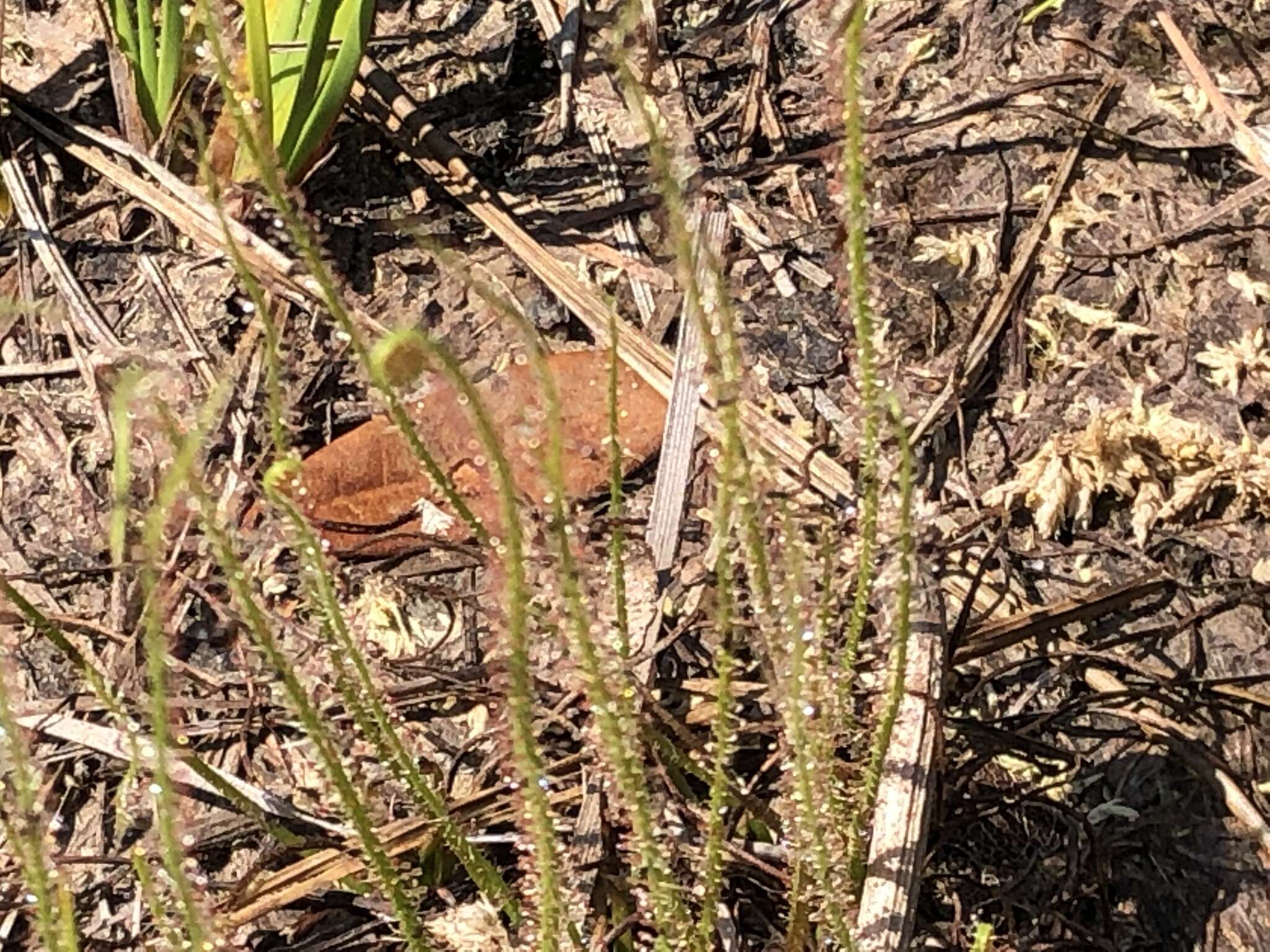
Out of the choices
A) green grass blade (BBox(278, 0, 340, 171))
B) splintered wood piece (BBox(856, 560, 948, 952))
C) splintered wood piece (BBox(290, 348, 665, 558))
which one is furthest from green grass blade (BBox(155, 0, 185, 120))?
splintered wood piece (BBox(856, 560, 948, 952))

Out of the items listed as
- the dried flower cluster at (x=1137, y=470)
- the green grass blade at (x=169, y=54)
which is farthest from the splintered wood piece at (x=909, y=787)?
the green grass blade at (x=169, y=54)

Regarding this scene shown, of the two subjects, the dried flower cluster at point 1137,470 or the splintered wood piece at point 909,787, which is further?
the dried flower cluster at point 1137,470

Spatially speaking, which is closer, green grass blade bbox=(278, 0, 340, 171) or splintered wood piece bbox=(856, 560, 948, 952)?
splintered wood piece bbox=(856, 560, 948, 952)

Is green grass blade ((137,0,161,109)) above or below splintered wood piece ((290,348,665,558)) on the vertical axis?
above

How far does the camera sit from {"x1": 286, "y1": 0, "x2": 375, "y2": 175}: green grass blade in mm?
1526

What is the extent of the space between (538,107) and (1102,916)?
1.13m

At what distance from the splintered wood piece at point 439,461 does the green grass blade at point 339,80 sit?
305mm

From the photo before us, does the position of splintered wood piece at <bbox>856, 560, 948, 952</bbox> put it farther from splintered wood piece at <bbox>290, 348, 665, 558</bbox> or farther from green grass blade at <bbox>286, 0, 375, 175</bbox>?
green grass blade at <bbox>286, 0, 375, 175</bbox>

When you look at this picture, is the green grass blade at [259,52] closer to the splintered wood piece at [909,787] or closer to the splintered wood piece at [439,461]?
the splintered wood piece at [439,461]

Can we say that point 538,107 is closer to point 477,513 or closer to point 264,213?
point 264,213

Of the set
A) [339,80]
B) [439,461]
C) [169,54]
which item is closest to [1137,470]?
[439,461]

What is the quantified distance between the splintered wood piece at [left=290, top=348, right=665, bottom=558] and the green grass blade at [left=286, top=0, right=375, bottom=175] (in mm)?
305

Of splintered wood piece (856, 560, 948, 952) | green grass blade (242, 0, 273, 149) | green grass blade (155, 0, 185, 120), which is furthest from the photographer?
→ green grass blade (155, 0, 185, 120)

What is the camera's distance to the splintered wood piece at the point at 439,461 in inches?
61.6
